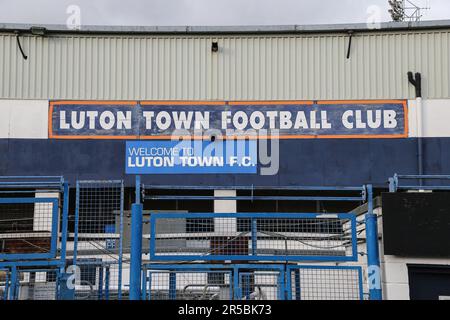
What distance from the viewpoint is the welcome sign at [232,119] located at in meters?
23.8

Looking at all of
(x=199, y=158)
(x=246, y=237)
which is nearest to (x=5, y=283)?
(x=246, y=237)

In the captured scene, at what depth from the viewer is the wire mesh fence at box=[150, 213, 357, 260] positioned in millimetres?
9781

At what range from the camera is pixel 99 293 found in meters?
11.5

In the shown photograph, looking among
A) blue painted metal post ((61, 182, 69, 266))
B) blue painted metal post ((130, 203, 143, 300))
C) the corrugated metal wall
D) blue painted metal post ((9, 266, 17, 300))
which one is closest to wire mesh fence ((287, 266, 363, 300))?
blue painted metal post ((130, 203, 143, 300))

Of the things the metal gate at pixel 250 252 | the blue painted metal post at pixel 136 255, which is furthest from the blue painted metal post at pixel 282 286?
the blue painted metal post at pixel 136 255

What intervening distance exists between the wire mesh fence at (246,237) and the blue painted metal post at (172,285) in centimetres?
40

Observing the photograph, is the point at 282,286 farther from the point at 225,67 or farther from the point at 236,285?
the point at 225,67

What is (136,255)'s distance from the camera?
927cm

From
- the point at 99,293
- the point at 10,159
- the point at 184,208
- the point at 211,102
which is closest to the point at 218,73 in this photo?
the point at 211,102

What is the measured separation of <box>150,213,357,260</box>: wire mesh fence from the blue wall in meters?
12.1

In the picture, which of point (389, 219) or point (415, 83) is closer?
point (389, 219)

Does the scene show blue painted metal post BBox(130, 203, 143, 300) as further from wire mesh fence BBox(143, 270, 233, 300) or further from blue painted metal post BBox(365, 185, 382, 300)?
blue painted metal post BBox(365, 185, 382, 300)

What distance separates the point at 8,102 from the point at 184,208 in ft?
26.1
